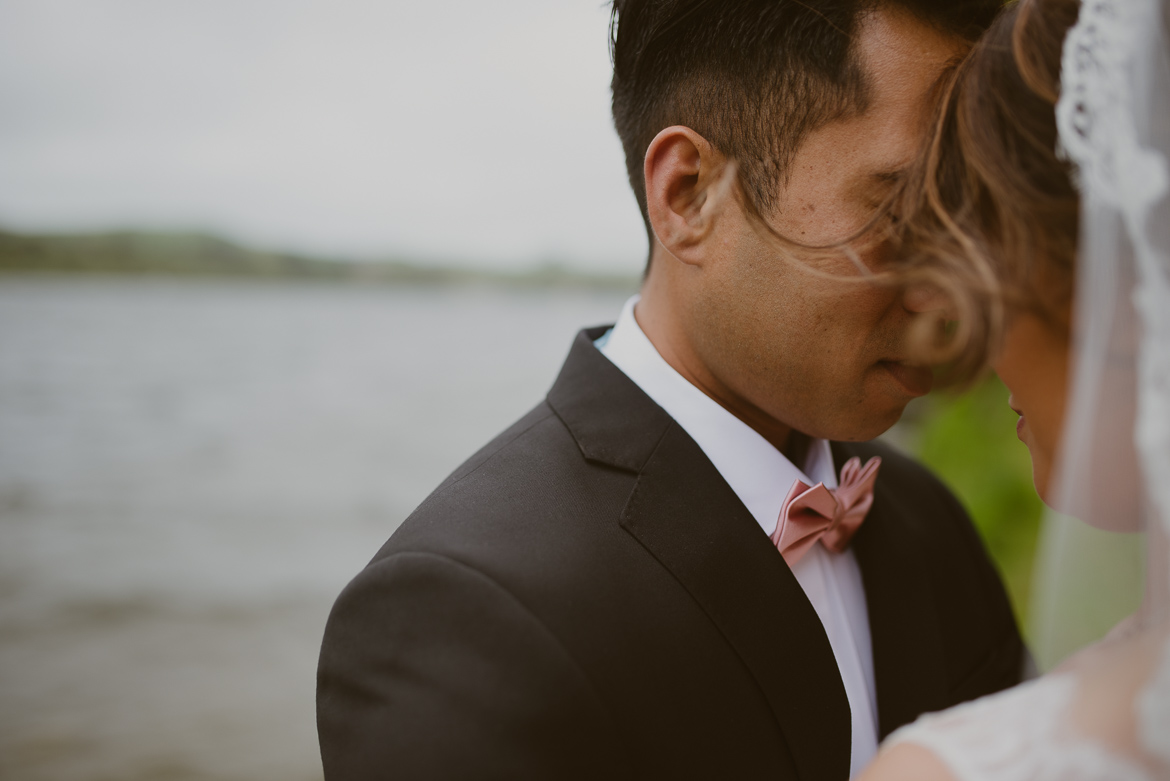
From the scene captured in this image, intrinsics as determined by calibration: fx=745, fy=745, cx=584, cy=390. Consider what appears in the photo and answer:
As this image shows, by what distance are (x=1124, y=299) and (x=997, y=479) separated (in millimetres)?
3718

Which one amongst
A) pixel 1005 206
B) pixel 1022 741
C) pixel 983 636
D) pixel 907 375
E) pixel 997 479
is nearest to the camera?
pixel 1022 741

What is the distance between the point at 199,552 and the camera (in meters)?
5.11

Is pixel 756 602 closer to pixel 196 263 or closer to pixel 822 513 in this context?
pixel 822 513

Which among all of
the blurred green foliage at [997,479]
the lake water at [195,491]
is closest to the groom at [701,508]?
the lake water at [195,491]

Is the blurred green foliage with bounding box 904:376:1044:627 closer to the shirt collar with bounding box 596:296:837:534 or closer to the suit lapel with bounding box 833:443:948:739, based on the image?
the suit lapel with bounding box 833:443:948:739

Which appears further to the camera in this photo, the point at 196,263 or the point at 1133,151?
the point at 196,263

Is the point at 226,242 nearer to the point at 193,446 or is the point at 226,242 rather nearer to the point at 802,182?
the point at 193,446

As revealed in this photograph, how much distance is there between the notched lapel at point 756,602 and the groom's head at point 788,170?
297 mm

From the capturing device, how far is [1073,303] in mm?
1040

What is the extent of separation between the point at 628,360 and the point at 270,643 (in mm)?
4229

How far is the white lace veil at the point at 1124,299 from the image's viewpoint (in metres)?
0.87

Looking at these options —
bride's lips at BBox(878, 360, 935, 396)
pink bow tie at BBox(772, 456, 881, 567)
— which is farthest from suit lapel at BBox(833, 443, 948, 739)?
bride's lips at BBox(878, 360, 935, 396)

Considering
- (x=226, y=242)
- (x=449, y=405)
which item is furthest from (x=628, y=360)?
(x=449, y=405)

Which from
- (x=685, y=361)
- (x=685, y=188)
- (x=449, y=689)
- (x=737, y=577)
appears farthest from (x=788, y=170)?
(x=449, y=689)
